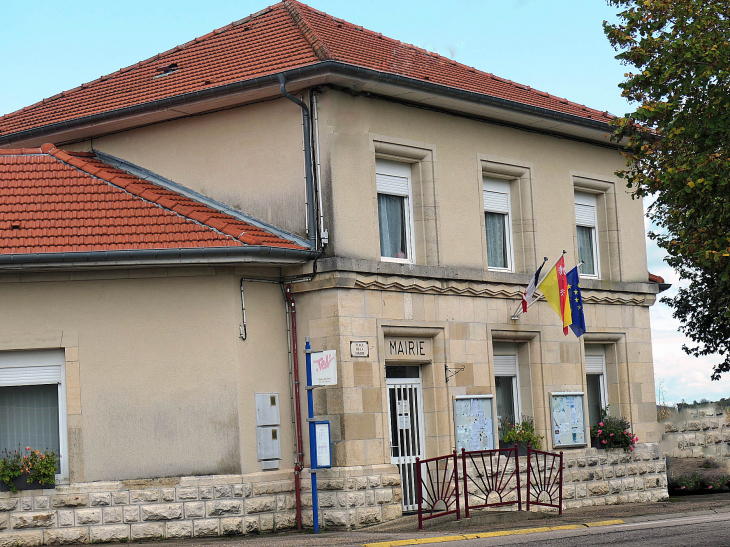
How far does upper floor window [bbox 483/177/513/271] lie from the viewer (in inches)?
730

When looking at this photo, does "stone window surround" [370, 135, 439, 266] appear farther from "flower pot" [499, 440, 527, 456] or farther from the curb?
the curb

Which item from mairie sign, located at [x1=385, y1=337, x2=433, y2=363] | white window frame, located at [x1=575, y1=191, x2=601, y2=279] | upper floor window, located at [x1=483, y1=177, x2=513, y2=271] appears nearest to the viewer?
mairie sign, located at [x1=385, y1=337, x2=433, y2=363]

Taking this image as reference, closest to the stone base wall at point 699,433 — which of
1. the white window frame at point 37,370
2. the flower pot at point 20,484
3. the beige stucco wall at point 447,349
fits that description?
the beige stucco wall at point 447,349

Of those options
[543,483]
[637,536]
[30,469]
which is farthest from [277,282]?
[637,536]

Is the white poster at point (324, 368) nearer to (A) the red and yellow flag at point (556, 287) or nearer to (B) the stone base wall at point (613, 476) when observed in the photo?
(A) the red and yellow flag at point (556, 287)

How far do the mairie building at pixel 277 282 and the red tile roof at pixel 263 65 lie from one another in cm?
8

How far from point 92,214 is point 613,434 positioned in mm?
10242

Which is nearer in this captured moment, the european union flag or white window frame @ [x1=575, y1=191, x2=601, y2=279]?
the european union flag

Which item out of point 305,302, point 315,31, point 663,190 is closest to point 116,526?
point 305,302

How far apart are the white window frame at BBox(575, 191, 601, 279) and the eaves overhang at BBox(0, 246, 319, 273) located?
751cm

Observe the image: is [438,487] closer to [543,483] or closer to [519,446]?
[543,483]

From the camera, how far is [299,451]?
15.6 m

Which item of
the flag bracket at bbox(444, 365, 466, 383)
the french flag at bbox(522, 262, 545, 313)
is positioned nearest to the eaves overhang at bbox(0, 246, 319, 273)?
the flag bracket at bbox(444, 365, 466, 383)

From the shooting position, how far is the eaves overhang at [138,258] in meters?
14.3
